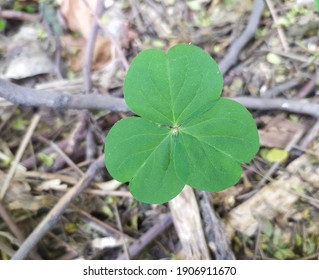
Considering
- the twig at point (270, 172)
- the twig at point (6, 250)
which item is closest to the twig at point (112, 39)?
the twig at point (270, 172)

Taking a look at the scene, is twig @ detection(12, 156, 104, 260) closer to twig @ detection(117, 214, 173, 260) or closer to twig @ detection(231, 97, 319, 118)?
twig @ detection(117, 214, 173, 260)

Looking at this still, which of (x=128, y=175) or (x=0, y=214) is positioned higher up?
(x=128, y=175)

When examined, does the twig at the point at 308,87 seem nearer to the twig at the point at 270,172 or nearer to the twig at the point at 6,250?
the twig at the point at 270,172

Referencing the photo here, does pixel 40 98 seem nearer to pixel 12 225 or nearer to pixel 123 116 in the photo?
pixel 123 116

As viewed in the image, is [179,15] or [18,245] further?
[179,15]

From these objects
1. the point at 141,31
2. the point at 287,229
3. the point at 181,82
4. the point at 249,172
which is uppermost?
the point at 181,82

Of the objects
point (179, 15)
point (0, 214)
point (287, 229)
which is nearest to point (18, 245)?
point (0, 214)

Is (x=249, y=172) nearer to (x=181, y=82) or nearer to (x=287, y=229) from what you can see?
(x=287, y=229)

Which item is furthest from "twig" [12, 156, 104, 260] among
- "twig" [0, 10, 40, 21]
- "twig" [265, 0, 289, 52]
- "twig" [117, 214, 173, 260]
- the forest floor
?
"twig" [265, 0, 289, 52]
